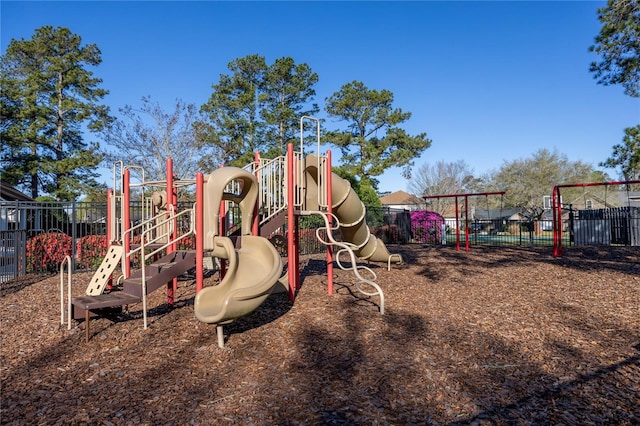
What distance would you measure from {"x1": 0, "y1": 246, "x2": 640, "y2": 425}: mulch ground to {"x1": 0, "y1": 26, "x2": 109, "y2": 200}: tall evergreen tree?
20.2m

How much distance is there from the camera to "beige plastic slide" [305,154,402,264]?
7680mm

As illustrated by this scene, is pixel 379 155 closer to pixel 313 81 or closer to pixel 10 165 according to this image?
pixel 313 81

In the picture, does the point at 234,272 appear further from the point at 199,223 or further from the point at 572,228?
the point at 572,228

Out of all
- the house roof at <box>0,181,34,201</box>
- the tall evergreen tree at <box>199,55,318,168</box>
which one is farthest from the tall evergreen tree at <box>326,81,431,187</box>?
the house roof at <box>0,181,34,201</box>

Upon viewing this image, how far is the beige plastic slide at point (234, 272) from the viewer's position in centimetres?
448

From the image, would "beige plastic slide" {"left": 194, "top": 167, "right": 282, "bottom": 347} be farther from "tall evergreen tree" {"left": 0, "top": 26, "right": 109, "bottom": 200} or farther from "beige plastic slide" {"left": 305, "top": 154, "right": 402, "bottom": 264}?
"tall evergreen tree" {"left": 0, "top": 26, "right": 109, "bottom": 200}

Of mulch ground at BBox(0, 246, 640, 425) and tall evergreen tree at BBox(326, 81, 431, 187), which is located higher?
tall evergreen tree at BBox(326, 81, 431, 187)

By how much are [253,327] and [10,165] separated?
1029 inches

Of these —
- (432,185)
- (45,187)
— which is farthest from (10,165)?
(432,185)

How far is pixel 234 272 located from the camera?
480 cm

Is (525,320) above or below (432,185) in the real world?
below

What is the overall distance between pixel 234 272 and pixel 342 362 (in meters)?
1.63

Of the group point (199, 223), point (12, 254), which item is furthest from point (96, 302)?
point (12, 254)

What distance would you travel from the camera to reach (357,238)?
918 cm
